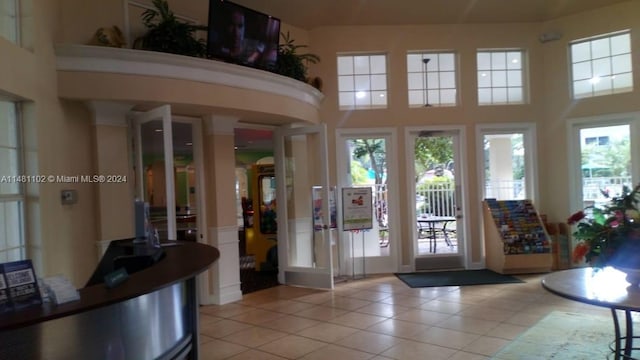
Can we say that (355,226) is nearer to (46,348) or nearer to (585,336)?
(585,336)

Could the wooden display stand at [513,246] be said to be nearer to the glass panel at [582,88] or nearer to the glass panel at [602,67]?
the glass panel at [582,88]

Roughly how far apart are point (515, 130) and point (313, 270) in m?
3.86

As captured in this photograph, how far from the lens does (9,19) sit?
12.5 feet

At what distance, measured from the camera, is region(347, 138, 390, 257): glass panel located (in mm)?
7172

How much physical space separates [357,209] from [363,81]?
6.67 ft

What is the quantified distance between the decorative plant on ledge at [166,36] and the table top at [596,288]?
A: 4049 mm

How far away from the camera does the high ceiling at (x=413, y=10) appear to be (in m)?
6.31

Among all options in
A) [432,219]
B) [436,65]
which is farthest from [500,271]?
[436,65]

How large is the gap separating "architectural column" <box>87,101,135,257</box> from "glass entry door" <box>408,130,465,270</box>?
13.7 ft

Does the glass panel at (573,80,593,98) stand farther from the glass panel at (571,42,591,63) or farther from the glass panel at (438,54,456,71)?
the glass panel at (438,54,456,71)

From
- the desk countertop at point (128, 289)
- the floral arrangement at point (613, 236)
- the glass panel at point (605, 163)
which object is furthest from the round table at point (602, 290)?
the glass panel at point (605, 163)

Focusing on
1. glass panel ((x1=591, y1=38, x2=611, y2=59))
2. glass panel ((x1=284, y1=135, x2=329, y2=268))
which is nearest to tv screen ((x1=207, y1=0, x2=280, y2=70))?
glass panel ((x1=284, y1=135, x2=329, y2=268))

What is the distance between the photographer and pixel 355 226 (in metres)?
6.72

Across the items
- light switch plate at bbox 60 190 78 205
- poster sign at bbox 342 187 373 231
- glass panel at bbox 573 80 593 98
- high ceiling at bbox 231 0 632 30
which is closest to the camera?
light switch plate at bbox 60 190 78 205
